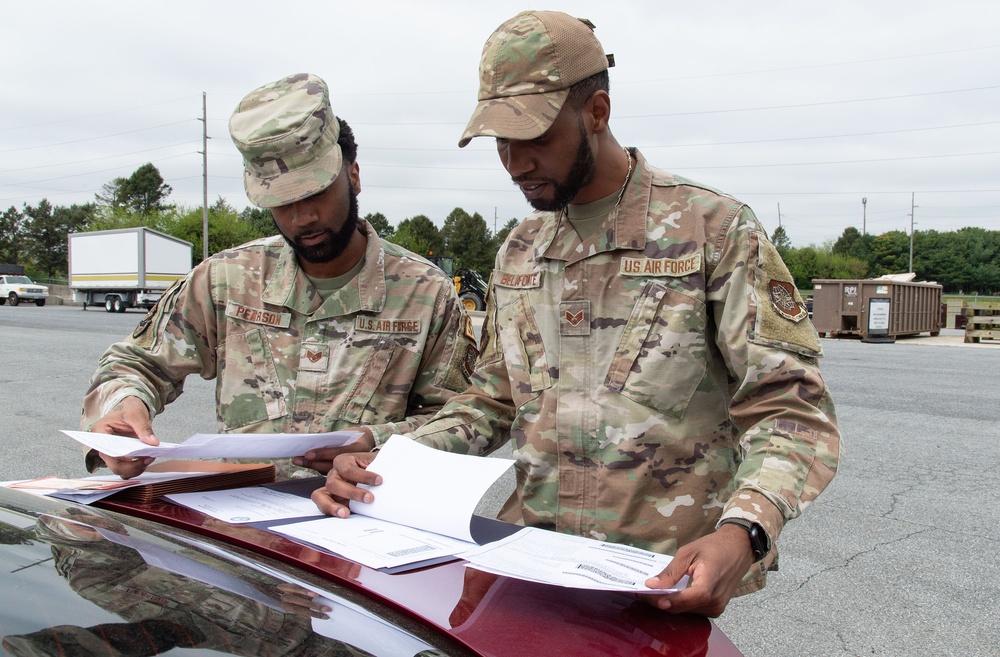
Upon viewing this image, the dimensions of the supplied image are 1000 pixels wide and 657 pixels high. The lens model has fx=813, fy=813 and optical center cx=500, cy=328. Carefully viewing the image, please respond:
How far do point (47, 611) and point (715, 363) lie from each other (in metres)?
1.25

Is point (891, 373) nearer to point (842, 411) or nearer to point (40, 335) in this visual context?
point (842, 411)

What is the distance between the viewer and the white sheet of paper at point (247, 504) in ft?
5.38

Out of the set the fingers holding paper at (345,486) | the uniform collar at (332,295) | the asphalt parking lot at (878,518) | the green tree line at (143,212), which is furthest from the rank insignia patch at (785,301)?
the green tree line at (143,212)

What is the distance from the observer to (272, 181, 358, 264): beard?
2.30 metres

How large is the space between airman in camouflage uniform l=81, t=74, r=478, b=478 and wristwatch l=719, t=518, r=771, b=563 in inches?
44.2

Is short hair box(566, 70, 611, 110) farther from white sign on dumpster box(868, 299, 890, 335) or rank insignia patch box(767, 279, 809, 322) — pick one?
white sign on dumpster box(868, 299, 890, 335)

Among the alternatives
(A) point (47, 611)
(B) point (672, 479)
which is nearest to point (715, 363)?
(B) point (672, 479)

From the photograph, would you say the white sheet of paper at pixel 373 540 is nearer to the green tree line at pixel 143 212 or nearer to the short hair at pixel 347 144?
the short hair at pixel 347 144

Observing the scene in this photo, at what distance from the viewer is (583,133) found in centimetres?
172

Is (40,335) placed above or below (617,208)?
below

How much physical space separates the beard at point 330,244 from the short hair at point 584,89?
895 mm

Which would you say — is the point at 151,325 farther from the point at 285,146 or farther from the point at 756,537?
the point at 756,537

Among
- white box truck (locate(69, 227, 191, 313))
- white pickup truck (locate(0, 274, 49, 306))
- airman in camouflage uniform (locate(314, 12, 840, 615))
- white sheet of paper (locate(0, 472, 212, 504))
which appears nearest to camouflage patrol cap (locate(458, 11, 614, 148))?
airman in camouflage uniform (locate(314, 12, 840, 615))

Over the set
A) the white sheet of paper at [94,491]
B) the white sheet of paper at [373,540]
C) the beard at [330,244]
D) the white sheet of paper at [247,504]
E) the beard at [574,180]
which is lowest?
the white sheet of paper at [247,504]
